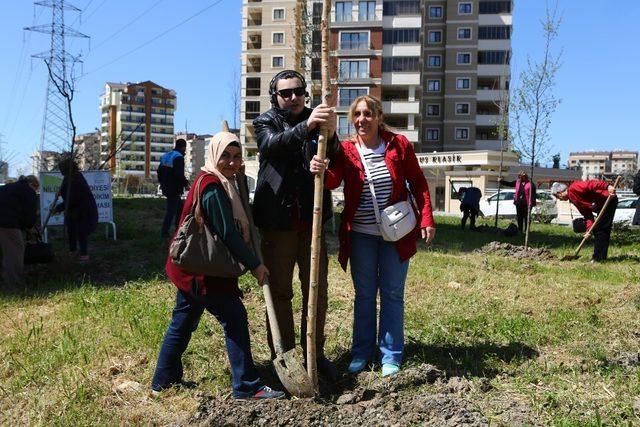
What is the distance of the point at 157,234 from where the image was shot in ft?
36.6

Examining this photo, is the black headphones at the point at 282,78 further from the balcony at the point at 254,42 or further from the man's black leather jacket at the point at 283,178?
the balcony at the point at 254,42

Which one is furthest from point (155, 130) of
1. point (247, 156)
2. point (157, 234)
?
point (157, 234)

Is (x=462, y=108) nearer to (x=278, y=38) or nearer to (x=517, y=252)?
(x=278, y=38)

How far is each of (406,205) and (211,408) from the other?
5.71 ft

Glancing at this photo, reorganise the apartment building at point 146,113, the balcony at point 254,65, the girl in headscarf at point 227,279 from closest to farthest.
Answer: the girl in headscarf at point 227,279 < the balcony at point 254,65 < the apartment building at point 146,113

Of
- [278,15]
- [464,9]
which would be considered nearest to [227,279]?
[278,15]

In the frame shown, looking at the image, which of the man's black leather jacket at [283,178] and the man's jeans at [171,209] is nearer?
the man's black leather jacket at [283,178]

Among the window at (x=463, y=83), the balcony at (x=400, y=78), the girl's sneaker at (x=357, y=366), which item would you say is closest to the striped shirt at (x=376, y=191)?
the girl's sneaker at (x=357, y=366)

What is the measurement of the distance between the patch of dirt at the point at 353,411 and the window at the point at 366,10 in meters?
54.1

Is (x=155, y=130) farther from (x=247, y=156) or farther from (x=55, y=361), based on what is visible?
(x=55, y=361)

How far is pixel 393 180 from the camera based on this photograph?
3.82 meters

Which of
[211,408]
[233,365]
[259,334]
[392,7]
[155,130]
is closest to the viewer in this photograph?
[211,408]

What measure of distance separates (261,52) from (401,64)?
49.5ft

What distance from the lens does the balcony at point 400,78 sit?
54.2 m
